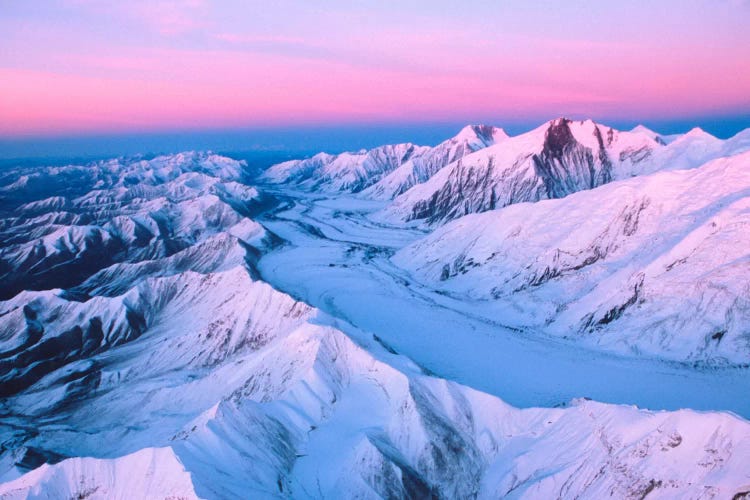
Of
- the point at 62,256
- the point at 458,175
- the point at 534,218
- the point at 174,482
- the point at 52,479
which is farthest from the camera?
the point at 458,175

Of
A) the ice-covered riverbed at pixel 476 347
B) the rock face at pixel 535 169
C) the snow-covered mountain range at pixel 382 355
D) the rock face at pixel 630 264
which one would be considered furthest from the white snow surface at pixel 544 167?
the rock face at pixel 630 264

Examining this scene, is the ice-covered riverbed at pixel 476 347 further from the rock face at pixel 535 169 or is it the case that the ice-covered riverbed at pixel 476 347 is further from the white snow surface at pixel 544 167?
the white snow surface at pixel 544 167

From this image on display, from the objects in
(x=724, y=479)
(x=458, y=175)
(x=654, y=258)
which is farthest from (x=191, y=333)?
(x=458, y=175)

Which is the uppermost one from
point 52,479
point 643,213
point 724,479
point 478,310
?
point 643,213

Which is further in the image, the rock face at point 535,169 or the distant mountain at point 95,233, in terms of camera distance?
the rock face at point 535,169

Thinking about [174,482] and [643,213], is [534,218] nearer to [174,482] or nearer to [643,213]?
[643,213]

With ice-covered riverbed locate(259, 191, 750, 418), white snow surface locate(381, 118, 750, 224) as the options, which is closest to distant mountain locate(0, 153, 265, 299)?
ice-covered riverbed locate(259, 191, 750, 418)

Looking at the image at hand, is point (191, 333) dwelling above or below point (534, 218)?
below
